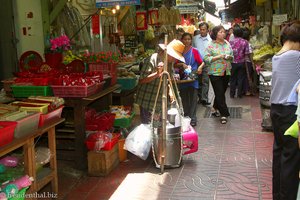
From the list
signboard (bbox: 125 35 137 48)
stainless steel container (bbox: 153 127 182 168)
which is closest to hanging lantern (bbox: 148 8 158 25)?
signboard (bbox: 125 35 137 48)

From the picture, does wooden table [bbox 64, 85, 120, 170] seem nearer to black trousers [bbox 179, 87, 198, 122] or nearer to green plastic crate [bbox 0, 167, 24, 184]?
green plastic crate [bbox 0, 167, 24, 184]

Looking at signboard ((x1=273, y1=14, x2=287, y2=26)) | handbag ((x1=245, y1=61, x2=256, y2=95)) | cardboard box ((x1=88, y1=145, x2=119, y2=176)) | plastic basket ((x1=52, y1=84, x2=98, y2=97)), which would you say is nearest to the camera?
plastic basket ((x1=52, y1=84, x2=98, y2=97))

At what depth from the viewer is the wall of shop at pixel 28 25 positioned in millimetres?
7281

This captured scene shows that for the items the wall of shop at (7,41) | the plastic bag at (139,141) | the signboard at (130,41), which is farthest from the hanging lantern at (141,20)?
the plastic bag at (139,141)

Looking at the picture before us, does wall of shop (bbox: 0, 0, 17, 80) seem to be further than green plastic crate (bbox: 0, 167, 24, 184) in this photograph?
Yes

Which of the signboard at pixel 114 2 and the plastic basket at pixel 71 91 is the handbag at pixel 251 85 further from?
the plastic basket at pixel 71 91

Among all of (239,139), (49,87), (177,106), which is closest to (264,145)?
(239,139)

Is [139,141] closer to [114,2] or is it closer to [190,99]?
[190,99]

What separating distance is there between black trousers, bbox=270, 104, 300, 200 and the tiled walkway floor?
77 centimetres

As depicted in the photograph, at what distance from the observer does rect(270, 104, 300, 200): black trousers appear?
160 inches

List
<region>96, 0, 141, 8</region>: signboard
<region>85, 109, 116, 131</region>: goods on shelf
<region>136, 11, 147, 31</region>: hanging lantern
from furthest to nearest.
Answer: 1. <region>136, 11, 147, 31</region>: hanging lantern
2. <region>96, 0, 141, 8</region>: signboard
3. <region>85, 109, 116, 131</region>: goods on shelf

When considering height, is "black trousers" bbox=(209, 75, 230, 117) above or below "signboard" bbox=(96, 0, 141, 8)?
below

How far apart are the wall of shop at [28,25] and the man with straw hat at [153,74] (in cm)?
A: 256

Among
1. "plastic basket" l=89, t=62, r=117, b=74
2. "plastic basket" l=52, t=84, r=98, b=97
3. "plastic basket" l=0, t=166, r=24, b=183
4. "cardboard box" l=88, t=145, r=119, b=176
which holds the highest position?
"plastic basket" l=89, t=62, r=117, b=74
